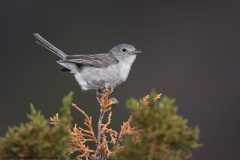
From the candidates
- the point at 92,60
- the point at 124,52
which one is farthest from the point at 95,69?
the point at 124,52

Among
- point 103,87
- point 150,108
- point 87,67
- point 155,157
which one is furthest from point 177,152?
point 87,67

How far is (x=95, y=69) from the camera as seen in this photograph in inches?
202

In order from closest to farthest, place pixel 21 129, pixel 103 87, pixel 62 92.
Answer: pixel 21 129, pixel 103 87, pixel 62 92

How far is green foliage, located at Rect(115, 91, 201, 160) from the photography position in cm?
232

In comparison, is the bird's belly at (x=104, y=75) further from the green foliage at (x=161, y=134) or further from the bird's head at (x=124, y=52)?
the green foliage at (x=161, y=134)

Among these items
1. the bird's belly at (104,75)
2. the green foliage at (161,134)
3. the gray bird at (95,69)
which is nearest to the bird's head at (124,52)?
the gray bird at (95,69)

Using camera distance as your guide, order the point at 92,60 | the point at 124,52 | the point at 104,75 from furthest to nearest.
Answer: the point at 124,52
the point at 92,60
the point at 104,75

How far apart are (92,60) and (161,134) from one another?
3.00 metres

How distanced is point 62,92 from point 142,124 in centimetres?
892

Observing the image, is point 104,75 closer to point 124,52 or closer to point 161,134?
point 124,52

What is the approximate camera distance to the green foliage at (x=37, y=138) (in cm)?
229

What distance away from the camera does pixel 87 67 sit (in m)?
5.20

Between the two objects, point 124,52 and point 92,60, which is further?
point 124,52

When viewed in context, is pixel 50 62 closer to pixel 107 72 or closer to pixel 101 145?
pixel 107 72
